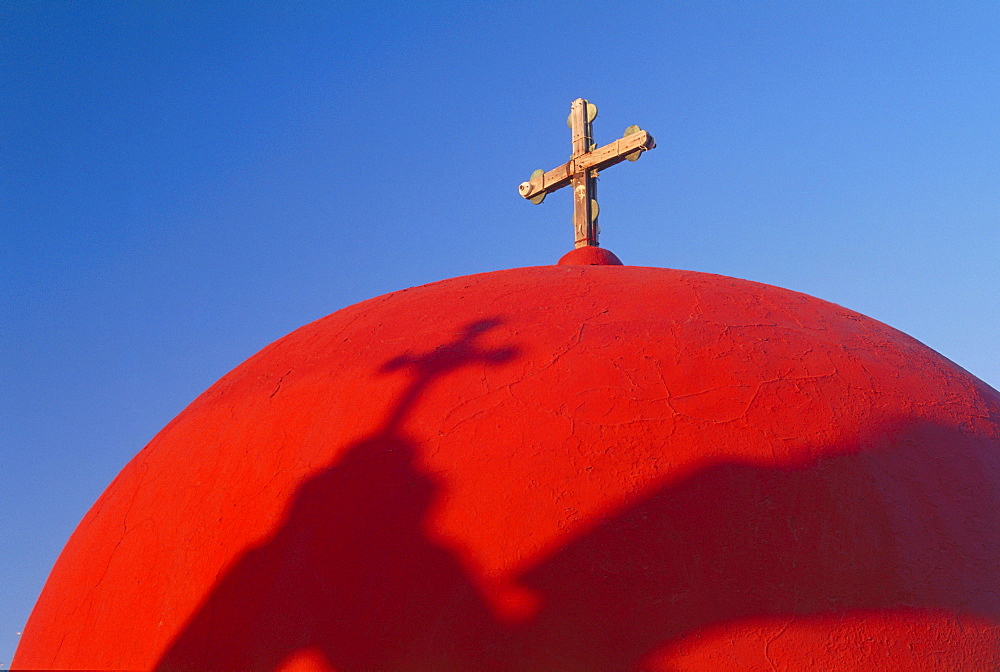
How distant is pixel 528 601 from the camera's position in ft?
8.17

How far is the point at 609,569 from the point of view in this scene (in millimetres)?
2539

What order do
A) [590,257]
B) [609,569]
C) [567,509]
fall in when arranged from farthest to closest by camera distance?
[590,257] < [567,509] < [609,569]

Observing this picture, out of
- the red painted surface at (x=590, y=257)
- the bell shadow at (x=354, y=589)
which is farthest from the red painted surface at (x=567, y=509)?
the red painted surface at (x=590, y=257)

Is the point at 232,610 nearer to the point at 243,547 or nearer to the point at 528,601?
the point at 243,547

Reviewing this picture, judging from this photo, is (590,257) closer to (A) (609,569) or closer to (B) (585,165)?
(B) (585,165)

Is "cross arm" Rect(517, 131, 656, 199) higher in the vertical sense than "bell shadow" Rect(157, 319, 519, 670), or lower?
higher

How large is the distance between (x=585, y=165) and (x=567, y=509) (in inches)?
121

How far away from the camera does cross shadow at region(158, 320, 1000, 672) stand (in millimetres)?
2469

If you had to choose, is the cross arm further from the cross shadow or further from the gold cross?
the cross shadow

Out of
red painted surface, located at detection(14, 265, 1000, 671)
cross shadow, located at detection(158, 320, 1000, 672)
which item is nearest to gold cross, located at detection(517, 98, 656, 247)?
red painted surface, located at detection(14, 265, 1000, 671)

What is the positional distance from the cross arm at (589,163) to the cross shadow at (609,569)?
98.6 inches

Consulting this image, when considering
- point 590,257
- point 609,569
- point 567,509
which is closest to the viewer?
point 609,569

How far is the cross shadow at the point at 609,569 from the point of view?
8.10 feet

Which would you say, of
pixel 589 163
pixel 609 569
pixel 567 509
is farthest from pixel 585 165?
pixel 609 569
